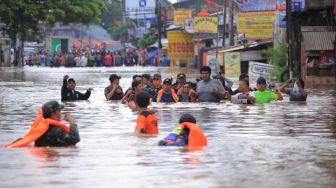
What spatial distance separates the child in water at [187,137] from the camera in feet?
44.2

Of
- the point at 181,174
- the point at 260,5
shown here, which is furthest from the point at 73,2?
the point at 181,174

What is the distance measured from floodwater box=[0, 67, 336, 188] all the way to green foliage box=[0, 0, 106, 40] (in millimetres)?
34954

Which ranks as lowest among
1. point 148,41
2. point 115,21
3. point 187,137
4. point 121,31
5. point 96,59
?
point 187,137

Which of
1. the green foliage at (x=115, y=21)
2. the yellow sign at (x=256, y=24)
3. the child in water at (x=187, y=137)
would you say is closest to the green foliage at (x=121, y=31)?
the green foliage at (x=115, y=21)

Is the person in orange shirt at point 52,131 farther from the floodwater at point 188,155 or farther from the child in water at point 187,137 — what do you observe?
the child in water at point 187,137

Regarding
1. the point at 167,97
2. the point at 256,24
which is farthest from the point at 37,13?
the point at 167,97

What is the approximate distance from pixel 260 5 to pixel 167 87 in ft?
90.1

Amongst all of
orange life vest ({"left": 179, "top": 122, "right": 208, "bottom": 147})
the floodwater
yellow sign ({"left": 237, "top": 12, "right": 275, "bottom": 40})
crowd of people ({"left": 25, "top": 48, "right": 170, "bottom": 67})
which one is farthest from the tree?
orange life vest ({"left": 179, "top": 122, "right": 208, "bottom": 147})

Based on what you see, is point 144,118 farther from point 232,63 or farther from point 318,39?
point 232,63

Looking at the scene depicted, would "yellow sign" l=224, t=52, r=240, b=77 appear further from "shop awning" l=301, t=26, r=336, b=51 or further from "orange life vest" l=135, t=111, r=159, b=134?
"orange life vest" l=135, t=111, r=159, b=134

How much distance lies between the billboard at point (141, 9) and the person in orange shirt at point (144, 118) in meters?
108

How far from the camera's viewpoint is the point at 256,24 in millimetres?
49375

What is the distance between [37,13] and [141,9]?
66.4 m

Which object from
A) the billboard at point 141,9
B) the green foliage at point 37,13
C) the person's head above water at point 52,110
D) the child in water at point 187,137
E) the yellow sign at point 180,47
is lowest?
the child in water at point 187,137
